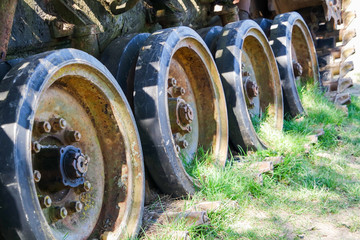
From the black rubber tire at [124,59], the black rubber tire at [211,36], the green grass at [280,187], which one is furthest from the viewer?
the black rubber tire at [211,36]

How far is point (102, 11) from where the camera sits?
2930 mm

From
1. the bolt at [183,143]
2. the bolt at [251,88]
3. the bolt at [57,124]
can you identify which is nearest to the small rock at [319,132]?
the bolt at [251,88]

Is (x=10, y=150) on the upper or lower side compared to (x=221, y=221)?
upper

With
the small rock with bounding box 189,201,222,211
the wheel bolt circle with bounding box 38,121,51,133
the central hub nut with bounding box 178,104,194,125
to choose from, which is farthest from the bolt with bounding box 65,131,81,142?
the central hub nut with bounding box 178,104,194,125

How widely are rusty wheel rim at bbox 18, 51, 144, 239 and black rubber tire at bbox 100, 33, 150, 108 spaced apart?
439 mm

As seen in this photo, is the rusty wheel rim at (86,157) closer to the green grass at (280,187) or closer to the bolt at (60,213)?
the bolt at (60,213)

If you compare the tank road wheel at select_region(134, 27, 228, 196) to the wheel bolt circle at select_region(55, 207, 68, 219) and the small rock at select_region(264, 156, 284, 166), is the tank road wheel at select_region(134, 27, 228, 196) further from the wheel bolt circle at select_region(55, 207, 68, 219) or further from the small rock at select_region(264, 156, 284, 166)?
the wheel bolt circle at select_region(55, 207, 68, 219)

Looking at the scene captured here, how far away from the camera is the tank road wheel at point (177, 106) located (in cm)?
230

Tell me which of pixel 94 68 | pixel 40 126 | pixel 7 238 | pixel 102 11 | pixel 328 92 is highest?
pixel 102 11

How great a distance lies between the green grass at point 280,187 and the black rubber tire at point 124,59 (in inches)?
24.9

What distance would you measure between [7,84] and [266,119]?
8.86ft

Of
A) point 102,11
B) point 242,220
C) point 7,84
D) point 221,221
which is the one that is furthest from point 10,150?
point 102,11

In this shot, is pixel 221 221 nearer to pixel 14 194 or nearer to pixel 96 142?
pixel 96 142

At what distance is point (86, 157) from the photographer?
6.42ft
